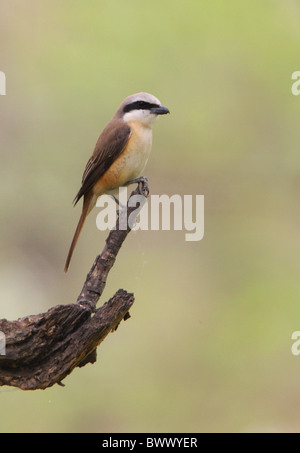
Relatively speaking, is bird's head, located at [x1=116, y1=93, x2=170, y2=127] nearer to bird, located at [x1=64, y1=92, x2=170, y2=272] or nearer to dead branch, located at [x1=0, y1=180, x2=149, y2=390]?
bird, located at [x1=64, y1=92, x2=170, y2=272]

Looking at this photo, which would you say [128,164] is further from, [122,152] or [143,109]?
[143,109]

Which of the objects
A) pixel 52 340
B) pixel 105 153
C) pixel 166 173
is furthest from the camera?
pixel 166 173

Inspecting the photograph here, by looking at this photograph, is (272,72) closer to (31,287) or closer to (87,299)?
(31,287)

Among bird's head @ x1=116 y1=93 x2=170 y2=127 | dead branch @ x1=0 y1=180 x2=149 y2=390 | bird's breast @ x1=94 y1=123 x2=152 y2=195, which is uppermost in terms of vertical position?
bird's head @ x1=116 y1=93 x2=170 y2=127

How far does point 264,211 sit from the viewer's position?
8.85 meters

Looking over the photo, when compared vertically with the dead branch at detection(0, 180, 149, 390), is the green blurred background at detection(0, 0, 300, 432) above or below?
above

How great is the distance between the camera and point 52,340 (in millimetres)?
2982

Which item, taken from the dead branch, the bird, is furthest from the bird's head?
the dead branch

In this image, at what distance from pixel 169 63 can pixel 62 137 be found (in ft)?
6.18

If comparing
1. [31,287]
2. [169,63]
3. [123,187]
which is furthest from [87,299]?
[169,63]

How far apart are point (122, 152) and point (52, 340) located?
1583 millimetres

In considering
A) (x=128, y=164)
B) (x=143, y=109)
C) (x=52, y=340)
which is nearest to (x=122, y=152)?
(x=128, y=164)

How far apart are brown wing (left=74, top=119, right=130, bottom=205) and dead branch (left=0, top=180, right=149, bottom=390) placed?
4.16 feet

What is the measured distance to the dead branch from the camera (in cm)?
294
